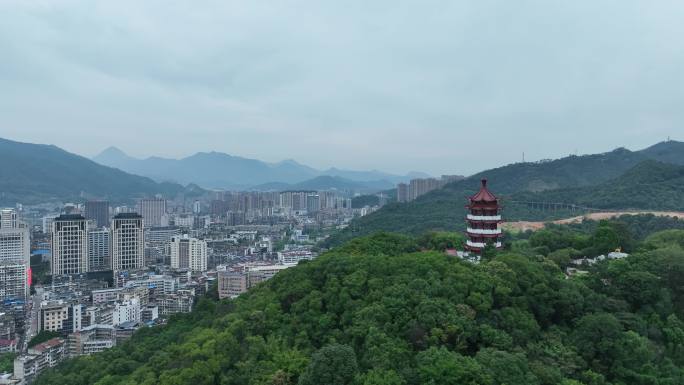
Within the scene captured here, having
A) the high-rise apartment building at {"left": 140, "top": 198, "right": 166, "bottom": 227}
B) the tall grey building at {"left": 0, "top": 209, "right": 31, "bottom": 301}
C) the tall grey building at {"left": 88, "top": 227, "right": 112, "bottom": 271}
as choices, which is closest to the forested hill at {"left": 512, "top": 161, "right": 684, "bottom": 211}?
the tall grey building at {"left": 88, "top": 227, "right": 112, "bottom": 271}

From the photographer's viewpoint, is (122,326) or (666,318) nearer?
(666,318)

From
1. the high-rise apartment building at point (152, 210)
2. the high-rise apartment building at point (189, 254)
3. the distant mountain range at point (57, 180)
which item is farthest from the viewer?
the distant mountain range at point (57, 180)

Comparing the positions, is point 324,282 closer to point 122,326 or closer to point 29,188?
point 122,326

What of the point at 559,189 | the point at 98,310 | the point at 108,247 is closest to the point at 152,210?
the point at 108,247

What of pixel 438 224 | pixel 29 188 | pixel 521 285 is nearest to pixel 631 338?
pixel 521 285

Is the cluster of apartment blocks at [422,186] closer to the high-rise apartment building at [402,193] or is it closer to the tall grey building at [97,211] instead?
the high-rise apartment building at [402,193]

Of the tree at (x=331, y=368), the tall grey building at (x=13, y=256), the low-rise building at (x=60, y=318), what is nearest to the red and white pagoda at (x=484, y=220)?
the tree at (x=331, y=368)

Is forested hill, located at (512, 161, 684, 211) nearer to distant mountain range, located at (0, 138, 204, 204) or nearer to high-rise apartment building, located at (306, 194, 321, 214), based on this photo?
high-rise apartment building, located at (306, 194, 321, 214)
